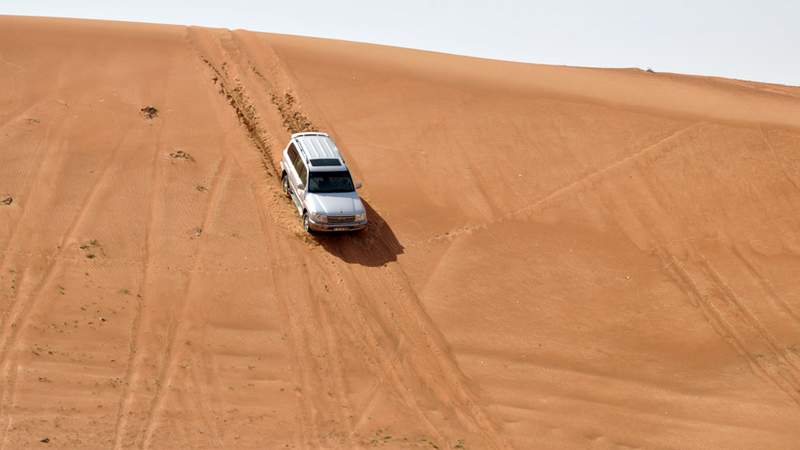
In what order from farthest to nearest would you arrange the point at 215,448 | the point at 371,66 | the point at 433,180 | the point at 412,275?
the point at 371,66 → the point at 433,180 → the point at 412,275 → the point at 215,448

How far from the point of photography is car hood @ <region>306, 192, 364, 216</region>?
2116 cm

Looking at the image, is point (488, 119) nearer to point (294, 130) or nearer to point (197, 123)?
point (294, 130)

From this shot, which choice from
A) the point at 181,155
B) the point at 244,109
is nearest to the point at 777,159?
the point at 244,109

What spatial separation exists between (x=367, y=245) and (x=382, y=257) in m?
0.53

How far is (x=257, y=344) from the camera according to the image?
60.6 ft

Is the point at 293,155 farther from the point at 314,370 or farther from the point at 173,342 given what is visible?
the point at 314,370

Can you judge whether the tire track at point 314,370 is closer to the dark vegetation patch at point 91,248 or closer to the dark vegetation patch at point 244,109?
the dark vegetation patch at point 91,248

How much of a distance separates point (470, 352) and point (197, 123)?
10.9 m

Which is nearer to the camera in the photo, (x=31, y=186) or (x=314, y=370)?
(x=314, y=370)

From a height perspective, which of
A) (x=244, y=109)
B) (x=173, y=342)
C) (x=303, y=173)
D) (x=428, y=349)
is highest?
(x=244, y=109)

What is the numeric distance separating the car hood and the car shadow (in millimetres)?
884

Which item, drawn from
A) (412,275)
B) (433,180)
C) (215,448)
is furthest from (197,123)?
(215,448)

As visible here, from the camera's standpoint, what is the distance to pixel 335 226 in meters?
21.3

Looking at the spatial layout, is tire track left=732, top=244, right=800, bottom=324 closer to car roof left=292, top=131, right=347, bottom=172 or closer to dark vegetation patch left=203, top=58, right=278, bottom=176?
car roof left=292, top=131, right=347, bottom=172
